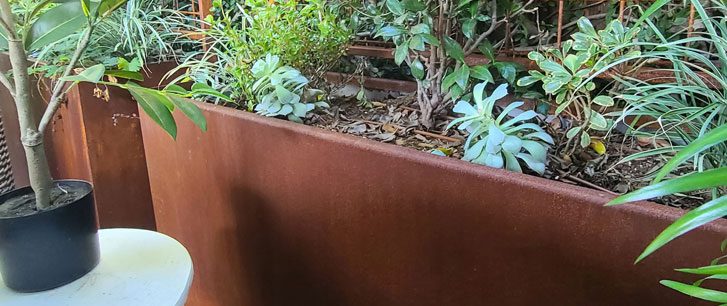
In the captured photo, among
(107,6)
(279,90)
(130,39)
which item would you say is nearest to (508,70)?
(279,90)

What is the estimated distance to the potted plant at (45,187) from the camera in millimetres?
844

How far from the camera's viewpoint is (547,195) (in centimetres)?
82

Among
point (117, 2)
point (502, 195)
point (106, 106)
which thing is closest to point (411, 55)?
point (502, 195)

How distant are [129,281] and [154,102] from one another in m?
0.32

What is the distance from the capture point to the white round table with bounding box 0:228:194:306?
2.92ft

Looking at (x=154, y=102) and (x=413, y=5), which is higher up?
(x=413, y=5)

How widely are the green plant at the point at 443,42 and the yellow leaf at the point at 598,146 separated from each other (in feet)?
0.76

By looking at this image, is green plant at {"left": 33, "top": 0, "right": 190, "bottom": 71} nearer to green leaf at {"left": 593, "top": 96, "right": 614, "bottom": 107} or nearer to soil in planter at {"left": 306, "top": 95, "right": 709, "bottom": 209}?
soil in planter at {"left": 306, "top": 95, "right": 709, "bottom": 209}

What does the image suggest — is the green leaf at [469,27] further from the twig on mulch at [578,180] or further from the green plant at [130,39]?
the green plant at [130,39]

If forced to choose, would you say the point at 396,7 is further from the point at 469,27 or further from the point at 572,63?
the point at 572,63

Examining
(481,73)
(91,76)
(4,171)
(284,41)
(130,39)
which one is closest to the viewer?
(91,76)

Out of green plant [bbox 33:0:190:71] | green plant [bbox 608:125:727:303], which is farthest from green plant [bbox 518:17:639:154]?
green plant [bbox 33:0:190:71]

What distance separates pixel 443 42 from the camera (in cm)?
124

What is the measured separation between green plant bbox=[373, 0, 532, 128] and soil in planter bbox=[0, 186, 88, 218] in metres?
0.69
